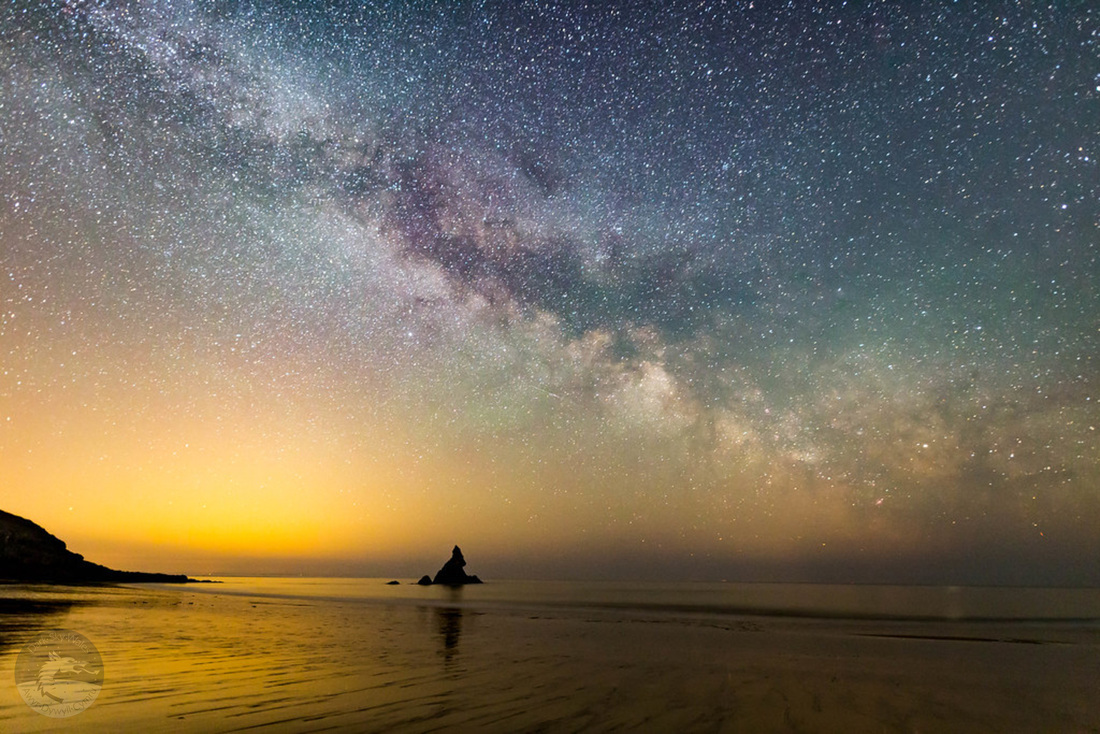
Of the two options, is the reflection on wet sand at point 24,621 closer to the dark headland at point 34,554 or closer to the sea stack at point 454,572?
the dark headland at point 34,554

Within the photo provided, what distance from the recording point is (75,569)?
84.2 meters

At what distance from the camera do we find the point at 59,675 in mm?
9477

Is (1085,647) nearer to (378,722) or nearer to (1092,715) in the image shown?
(1092,715)

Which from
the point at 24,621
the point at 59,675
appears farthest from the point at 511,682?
the point at 24,621

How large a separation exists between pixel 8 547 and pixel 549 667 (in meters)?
102

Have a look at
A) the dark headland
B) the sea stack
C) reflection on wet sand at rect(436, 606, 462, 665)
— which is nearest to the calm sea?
reflection on wet sand at rect(436, 606, 462, 665)

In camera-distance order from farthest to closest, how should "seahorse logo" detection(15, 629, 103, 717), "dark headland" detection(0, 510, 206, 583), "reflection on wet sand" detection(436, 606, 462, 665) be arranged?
"dark headland" detection(0, 510, 206, 583)
"reflection on wet sand" detection(436, 606, 462, 665)
"seahorse logo" detection(15, 629, 103, 717)

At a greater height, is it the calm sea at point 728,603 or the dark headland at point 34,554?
the dark headland at point 34,554

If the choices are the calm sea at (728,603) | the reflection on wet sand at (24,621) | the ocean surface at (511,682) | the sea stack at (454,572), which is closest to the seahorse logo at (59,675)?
the ocean surface at (511,682)

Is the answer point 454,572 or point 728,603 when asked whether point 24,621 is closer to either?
point 728,603

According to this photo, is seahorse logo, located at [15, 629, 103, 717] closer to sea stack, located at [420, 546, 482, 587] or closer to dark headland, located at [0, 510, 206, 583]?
dark headland, located at [0, 510, 206, 583]

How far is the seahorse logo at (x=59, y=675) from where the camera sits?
7707 mm

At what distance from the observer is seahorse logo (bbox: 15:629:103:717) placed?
7707 millimetres

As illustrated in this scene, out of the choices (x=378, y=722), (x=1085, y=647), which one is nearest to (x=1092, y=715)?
(x=378, y=722)
